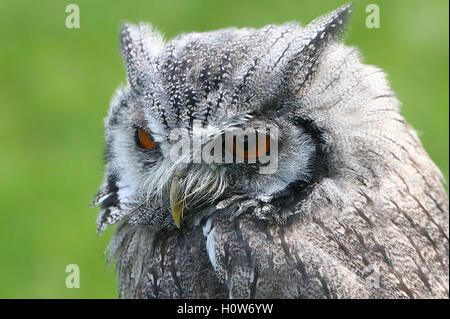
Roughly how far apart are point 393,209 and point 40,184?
2.71 meters

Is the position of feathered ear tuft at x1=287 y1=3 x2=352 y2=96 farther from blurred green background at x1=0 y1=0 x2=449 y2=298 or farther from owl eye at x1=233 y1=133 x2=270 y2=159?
blurred green background at x1=0 y1=0 x2=449 y2=298

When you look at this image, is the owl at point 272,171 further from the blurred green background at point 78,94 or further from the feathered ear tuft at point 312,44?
the blurred green background at point 78,94

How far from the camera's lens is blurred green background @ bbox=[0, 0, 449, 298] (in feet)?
13.6

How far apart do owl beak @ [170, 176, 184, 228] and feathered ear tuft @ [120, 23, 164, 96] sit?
11.2 inches

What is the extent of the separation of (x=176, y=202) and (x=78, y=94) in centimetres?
288

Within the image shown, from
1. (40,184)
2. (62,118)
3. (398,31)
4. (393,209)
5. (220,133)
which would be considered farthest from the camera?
(398,31)

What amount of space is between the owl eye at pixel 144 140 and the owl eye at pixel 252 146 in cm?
26

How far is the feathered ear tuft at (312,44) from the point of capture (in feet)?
6.88

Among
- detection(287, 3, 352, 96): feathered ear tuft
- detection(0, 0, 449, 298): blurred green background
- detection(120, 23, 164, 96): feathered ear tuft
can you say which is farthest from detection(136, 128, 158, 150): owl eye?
detection(0, 0, 449, 298): blurred green background

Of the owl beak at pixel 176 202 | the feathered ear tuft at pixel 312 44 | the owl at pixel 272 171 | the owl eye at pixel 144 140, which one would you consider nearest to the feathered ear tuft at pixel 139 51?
the owl at pixel 272 171

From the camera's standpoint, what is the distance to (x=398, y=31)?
5086 millimetres
